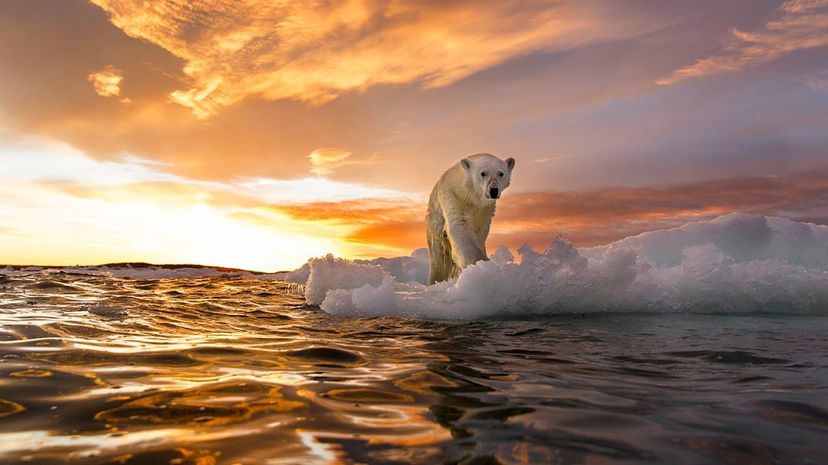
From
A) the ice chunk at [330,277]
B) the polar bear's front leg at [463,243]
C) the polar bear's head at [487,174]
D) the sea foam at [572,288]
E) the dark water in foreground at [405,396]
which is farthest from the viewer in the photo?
the ice chunk at [330,277]

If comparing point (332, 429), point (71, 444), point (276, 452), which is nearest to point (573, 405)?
point (332, 429)

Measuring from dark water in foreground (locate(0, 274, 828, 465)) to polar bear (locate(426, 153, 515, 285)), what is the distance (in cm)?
367

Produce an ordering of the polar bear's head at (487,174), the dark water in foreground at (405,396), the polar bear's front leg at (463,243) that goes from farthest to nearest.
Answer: the polar bear's front leg at (463,243)
the polar bear's head at (487,174)
the dark water in foreground at (405,396)

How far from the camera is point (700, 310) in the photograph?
7.58 meters

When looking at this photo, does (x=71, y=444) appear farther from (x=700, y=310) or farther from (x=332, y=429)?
(x=700, y=310)

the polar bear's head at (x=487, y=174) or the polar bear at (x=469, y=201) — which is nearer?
the polar bear's head at (x=487, y=174)

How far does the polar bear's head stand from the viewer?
857 cm

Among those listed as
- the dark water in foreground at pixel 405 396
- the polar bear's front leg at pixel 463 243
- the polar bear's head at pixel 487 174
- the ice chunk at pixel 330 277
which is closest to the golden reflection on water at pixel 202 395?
the dark water in foreground at pixel 405 396

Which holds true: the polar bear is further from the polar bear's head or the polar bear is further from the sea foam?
the sea foam

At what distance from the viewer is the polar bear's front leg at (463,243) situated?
8.68m

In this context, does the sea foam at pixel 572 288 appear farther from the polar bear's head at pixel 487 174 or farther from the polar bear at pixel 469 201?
the polar bear's head at pixel 487 174

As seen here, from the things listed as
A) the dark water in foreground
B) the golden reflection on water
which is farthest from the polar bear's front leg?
the golden reflection on water

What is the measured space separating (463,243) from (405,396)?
626 centimetres

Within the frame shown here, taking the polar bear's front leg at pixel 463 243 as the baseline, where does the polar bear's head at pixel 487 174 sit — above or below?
above
